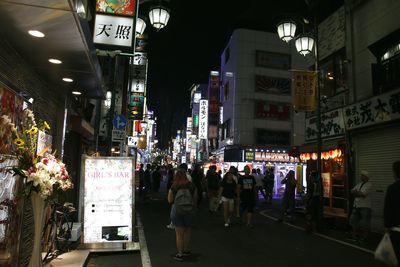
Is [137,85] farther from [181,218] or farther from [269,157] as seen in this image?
[181,218]

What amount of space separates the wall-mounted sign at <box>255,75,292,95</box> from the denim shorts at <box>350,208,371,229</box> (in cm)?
2601

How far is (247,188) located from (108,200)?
5733mm

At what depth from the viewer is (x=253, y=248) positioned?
934 centimetres

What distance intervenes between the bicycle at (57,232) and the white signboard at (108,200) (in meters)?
0.41

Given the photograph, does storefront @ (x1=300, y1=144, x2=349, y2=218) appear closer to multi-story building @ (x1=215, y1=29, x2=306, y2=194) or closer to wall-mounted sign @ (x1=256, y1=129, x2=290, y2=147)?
multi-story building @ (x1=215, y1=29, x2=306, y2=194)

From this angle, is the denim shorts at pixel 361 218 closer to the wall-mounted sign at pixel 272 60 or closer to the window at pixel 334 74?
the window at pixel 334 74

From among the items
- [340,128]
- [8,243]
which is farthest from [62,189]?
[340,128]

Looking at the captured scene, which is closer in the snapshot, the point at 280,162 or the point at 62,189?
the point at 62,189

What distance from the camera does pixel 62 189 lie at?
613cm

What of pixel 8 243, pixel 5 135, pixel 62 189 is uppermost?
pixel 5 135

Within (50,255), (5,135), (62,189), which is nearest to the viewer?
(5,135)

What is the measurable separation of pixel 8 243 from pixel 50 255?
2040 millimetres

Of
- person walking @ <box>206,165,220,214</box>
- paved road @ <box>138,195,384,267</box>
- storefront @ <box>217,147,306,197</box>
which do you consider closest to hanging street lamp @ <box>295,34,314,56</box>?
paved road @ <box>138,195,384,267</box>

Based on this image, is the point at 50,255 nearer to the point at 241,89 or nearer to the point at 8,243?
the point at 8,243
